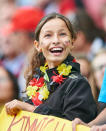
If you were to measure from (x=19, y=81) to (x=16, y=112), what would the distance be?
3.09 metres

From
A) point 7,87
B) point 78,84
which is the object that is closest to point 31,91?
point 78,84

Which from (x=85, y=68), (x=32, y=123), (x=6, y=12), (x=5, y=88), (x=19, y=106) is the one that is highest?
(x=6, y=12)

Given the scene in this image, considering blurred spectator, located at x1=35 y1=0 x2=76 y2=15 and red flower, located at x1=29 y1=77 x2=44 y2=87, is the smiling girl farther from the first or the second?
blurred spectator, located at x1=35 y1=0 x2=76 y2=15

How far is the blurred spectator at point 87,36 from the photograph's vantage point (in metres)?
7.11

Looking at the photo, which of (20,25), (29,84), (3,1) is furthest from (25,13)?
(29,84)

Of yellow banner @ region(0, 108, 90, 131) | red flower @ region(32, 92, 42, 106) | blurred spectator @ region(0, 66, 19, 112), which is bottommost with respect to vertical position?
blurred spectator @ region(0, 66, 19, 112)

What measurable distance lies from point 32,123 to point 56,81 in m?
0.38

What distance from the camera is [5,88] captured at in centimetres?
602

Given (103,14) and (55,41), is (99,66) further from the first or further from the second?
(55,41)

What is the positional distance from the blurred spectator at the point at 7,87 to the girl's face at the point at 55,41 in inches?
93.7

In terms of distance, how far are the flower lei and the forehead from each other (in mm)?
304

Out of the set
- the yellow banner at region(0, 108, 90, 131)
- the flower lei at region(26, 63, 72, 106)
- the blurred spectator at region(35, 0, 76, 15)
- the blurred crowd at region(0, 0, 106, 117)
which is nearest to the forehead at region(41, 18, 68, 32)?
the flower lei at region(26, 63, 72, 106)

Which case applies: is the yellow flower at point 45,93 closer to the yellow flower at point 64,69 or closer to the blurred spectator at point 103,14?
the yellow flower at point 64,69

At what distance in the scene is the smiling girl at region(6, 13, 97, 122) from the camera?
3246mm
